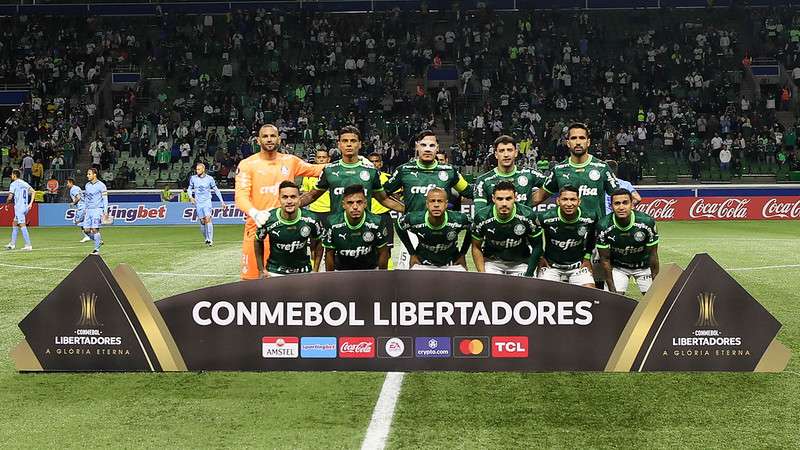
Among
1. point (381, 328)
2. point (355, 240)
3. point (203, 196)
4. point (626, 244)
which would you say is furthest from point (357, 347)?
point (203, 196)

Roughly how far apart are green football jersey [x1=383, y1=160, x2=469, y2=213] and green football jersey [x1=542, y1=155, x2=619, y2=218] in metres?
1.22

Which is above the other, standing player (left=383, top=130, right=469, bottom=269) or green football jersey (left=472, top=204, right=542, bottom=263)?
standing player (left=383, top=130, right=469, bottom=269)

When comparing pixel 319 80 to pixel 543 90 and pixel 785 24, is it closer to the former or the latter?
pixel 543 90

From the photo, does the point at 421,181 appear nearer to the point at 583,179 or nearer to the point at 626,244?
the point at 583,179

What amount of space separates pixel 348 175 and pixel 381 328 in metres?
2.49

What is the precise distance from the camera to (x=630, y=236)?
375 inches

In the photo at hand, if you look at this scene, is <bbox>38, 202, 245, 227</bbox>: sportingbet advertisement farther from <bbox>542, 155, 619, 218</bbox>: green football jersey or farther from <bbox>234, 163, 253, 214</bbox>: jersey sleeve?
<bbox>542, 155, 619, 218</bbox>: green football jersey

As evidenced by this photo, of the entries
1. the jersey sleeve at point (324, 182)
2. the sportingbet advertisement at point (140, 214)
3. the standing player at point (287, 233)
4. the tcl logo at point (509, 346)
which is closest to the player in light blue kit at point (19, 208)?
the sportingbet advertisement at point (140, 214)

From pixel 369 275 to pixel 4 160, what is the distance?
31839 mm

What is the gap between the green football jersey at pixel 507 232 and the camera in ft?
29.8

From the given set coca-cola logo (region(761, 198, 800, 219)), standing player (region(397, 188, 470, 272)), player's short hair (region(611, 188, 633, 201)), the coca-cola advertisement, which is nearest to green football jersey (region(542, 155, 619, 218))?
player's short hair (region(611, 188, 633, 201))

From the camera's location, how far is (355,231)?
9039mm

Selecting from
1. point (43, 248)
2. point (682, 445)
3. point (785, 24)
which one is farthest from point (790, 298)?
point (785, 24)

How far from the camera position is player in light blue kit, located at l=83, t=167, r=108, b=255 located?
20.9 metres
